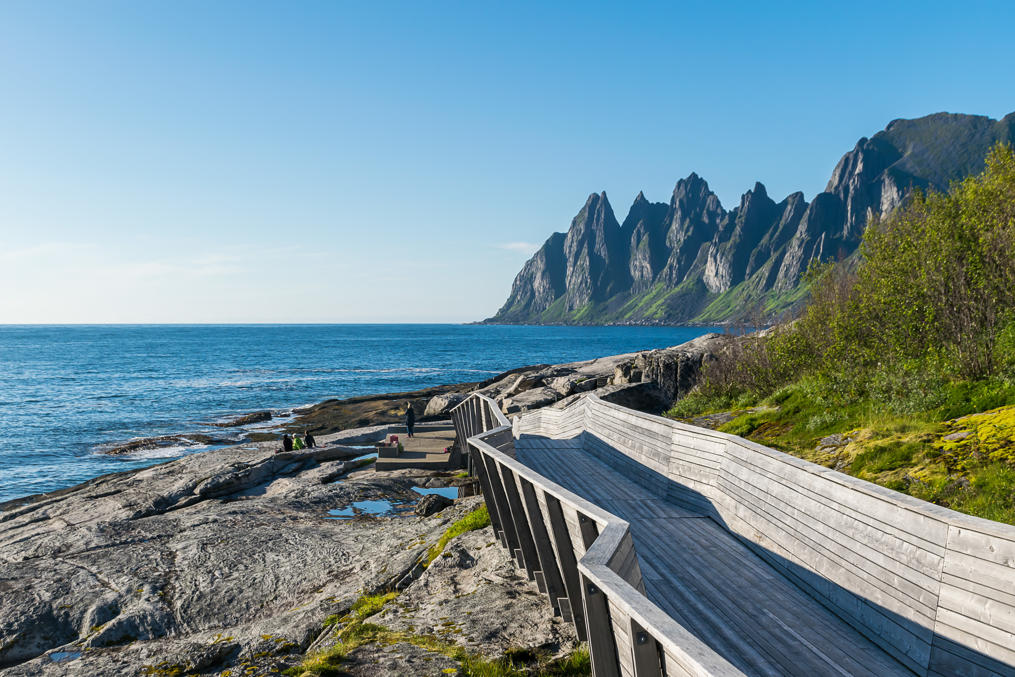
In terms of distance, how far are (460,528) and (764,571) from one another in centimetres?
644

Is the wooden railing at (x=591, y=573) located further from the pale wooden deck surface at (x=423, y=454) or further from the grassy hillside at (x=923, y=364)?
the pale wooden deck surface at (x=423, y=454)

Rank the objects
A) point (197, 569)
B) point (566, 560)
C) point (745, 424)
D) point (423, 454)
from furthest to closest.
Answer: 1. point (423, 454)
2. point (745, 424)
3. point (197, 569)
4. point (566, 560)

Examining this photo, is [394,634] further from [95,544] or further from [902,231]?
[902,231]

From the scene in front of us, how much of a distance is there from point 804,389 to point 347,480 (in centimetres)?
1383

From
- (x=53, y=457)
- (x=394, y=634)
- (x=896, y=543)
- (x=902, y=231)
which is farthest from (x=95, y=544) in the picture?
(x=53, y=457)

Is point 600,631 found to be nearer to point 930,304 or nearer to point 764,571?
point 764,571

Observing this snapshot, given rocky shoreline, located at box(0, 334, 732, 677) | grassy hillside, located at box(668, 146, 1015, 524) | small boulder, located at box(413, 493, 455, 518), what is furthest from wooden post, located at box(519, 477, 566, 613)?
small boulder, located at box(413, 493, 455, 518)

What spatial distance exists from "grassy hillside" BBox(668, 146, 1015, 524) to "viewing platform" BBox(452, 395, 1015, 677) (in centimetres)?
228

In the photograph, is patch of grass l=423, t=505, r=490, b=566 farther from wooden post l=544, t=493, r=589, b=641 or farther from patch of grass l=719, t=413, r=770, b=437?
patch of grass l=719, t=413, r=770, b=437

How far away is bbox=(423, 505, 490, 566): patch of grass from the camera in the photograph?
11242 mm

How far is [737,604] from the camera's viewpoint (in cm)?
606

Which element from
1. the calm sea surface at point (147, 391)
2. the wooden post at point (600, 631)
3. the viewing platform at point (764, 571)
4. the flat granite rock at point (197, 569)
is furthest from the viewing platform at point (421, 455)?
the wooden post at point (600, 631)

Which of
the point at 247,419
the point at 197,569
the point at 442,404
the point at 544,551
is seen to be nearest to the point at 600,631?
the point at 544,551

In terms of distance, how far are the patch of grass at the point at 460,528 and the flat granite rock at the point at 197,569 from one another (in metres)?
0.33
